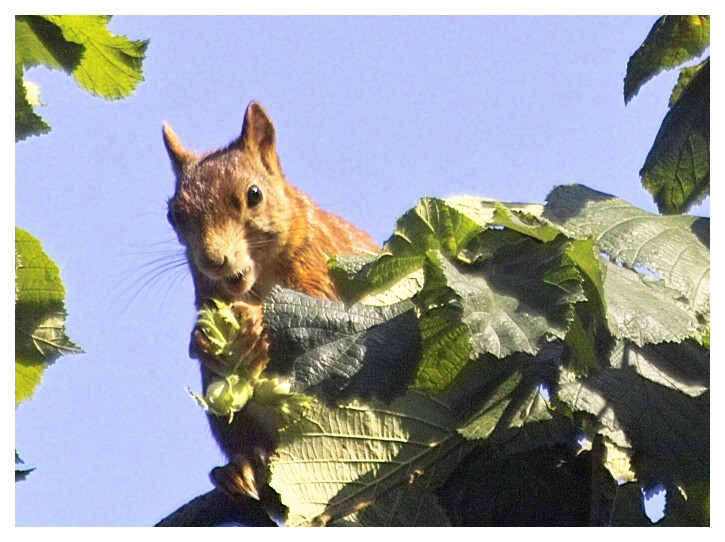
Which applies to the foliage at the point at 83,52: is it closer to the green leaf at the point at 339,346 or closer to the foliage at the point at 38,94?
the foliage at the point at 38,94

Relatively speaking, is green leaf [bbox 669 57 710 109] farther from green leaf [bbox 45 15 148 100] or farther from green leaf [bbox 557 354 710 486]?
green leaf [bbox 45 15 148 100]

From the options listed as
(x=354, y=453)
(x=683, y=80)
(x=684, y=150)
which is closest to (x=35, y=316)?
(x=354, y=453)

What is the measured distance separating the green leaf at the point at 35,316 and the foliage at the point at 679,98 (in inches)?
46.1

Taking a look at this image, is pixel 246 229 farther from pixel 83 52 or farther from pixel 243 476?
pixel 83 52

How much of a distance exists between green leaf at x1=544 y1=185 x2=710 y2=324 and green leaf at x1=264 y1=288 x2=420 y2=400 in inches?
12.6

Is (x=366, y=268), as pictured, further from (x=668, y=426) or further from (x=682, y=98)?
(x=682, y=98)

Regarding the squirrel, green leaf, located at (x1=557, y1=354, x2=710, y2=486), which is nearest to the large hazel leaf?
green leaf, located at (x1=557, y1=354, x2=710, y2=486)

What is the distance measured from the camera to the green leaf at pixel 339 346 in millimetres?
1689

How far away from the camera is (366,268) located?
1.93 metres

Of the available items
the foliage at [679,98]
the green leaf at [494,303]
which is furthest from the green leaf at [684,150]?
the green leaf at [494,303]

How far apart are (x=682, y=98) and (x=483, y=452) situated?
0.83 m

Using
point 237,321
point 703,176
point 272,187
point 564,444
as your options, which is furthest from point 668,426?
point 272,187

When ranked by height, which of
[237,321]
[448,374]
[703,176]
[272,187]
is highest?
[272,187]

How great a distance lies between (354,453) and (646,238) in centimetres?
64
